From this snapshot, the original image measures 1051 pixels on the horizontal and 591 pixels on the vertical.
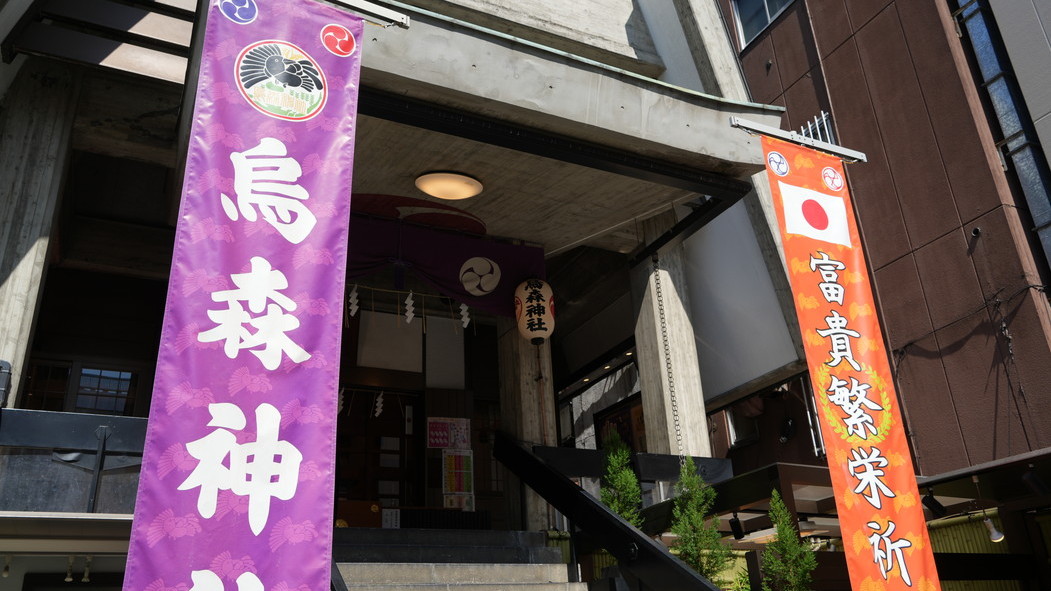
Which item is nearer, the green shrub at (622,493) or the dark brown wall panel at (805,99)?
the green shrub at (622,493)

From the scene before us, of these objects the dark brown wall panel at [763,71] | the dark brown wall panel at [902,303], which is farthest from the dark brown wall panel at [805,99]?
the dark brown wall panel at [902,303]

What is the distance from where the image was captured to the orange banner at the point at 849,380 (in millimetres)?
5918

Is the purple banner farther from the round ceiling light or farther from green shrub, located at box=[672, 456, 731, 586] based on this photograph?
→ green shrub, located at box=[672, 456, 731, 586]

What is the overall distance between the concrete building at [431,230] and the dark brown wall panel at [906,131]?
4.54m

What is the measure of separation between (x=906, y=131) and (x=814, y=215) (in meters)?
7.92

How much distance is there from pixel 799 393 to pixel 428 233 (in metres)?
10.4

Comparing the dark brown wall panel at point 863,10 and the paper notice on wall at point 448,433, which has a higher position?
the dark brown wall panel at point 863,10

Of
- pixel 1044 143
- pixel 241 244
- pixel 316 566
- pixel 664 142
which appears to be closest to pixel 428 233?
pixel 664 142

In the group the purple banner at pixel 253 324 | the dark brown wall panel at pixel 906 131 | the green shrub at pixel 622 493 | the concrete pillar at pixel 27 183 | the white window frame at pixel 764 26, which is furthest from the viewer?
the white window frame at pixel 764 26

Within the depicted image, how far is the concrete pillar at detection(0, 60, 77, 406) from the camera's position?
6.66m

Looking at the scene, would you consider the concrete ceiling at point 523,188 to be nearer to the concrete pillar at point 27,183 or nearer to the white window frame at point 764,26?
the concrete pillar at point 27,183

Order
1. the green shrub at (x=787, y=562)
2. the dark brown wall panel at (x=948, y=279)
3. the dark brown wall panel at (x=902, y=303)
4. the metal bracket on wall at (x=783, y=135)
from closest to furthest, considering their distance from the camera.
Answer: the green shrub at (x=787, y=562)
the metal bracket on wall at (x=783, y=135)
the dark brown wall panel at (x=948, y=279)
the dark brown wall panel at (x=902, y=303)

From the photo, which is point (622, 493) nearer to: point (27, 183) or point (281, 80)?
point (281, 80)

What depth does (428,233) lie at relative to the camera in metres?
9.60
